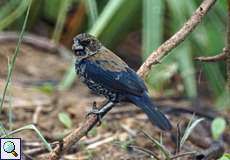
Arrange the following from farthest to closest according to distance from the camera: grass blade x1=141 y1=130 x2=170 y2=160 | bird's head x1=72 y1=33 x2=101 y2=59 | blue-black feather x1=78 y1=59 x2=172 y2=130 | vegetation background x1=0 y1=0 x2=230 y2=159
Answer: vegetation background x1=0 y1=0 x2=230 y2=159 → bird's head x1=72 y1=33 x2=101 y2=59 → blue-black feather x1=78 y1=59 x2=172 y2=130 → grass blade x1=141 y1=130 x2=170 y2=160

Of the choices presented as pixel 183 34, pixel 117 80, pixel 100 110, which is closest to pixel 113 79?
pixel 117 80

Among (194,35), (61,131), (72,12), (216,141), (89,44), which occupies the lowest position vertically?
(216,141)

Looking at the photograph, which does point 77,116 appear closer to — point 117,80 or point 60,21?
point 60,21

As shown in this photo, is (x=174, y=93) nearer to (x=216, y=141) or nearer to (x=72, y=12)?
(x=72, y=12)

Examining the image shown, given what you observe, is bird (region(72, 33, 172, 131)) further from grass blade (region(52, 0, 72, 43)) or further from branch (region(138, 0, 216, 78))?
grass blade (region(52, 0, 72, 43))

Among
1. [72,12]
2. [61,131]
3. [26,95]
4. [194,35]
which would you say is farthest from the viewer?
[72,12]

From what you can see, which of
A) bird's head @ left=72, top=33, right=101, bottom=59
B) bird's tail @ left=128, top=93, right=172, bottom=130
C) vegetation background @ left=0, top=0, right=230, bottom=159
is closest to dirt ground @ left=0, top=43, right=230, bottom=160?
vegetation background @ left=0, top=0, right=230, bottom=159

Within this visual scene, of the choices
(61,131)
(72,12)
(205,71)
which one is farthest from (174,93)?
(61,131)
